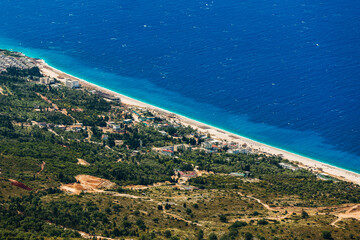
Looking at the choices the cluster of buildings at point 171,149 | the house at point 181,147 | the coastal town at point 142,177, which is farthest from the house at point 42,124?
the house at point 181,147

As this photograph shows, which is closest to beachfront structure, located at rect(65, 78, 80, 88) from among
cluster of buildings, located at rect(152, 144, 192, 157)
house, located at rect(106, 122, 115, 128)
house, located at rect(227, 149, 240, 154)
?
house, located at rect(106, 122, 115, 128)

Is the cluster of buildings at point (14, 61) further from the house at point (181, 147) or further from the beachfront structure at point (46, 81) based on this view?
the house at point (181, 147)

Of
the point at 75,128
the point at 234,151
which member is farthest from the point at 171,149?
the point at 75,128

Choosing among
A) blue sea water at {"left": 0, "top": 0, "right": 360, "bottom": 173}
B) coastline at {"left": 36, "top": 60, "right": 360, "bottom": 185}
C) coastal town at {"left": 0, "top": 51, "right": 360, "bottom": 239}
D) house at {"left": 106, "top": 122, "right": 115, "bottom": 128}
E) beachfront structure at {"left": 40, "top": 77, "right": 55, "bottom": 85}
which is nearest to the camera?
coastal town at {"left": 0, "top": 51, "right": 360, "bottom": 239}

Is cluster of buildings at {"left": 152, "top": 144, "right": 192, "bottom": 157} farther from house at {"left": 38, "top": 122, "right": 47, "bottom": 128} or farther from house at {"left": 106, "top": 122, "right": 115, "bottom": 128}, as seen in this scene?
house at {"left": 38, "top": 122, "right": 47, "bottom": 128}

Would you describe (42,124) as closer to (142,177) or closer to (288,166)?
(142,177)

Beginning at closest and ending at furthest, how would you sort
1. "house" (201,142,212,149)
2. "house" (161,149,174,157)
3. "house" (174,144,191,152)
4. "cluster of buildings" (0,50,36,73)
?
"house" (161,149,174,157)
"house" (174,144,191,152)
"house" (201,142,212,149)
"cluster of buildings" (0,50,36,73)
